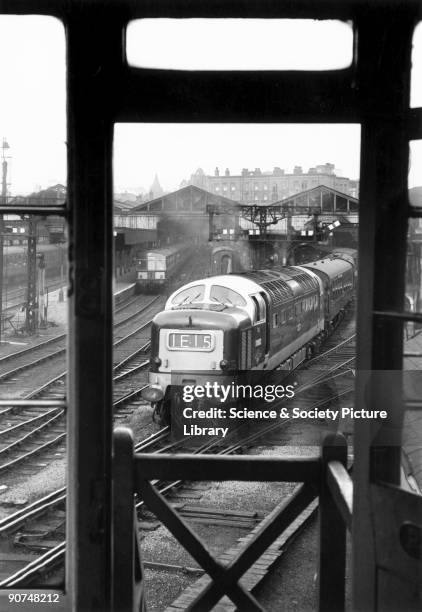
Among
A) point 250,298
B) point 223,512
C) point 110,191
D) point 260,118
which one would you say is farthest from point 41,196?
point 250,298

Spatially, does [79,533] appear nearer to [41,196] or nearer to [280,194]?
[41,196]

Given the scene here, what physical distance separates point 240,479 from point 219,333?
533 cm

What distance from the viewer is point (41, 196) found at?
2.02m

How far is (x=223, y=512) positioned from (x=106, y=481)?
3.53 m

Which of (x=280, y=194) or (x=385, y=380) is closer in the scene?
(x=385, y=380)

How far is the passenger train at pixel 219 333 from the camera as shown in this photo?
7453mm

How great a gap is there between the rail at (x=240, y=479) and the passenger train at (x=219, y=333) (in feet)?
16.0

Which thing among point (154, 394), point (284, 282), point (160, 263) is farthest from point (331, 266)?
point (154, 394)

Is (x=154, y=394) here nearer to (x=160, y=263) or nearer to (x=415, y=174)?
(x=160, y=263)

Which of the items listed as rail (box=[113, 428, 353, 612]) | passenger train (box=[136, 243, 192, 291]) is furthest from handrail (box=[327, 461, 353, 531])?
passenger train (box=[136, 243, 192, 291])

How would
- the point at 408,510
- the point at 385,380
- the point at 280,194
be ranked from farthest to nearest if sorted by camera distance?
the point at 280,194 → the point at 385,380 → the point at 408,510

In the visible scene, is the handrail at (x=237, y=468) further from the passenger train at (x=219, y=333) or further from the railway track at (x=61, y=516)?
→ the passenger train at (x=219, y=333)

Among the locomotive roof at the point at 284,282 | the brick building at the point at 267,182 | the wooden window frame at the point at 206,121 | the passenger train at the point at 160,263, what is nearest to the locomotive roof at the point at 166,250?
the passenger train at the point at 160,263

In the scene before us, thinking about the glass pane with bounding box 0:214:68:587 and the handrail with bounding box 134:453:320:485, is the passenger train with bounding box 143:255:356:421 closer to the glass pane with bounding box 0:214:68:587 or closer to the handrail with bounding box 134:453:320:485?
the glass pane with bounding box 0:214:68:587
